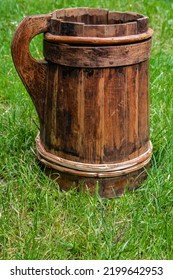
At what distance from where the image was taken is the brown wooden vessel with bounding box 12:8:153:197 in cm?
294

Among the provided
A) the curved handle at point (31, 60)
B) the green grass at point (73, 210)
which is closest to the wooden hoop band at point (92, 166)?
the green grass at point (73, 210)

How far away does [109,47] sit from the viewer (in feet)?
9.53

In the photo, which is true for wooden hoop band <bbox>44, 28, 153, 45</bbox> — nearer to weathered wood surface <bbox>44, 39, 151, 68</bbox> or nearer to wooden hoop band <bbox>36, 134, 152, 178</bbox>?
weathered wood surface <bbox>44, 39, 151, 68</bbox>

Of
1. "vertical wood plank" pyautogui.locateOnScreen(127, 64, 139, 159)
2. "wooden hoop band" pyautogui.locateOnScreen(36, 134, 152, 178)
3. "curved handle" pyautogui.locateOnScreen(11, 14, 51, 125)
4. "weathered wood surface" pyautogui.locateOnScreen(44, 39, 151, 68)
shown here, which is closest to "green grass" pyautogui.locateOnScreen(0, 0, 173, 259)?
"wooden hoop band" pyautogui.locateOnScreen(36, 134, 152, 178)

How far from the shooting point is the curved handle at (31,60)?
3090 mm

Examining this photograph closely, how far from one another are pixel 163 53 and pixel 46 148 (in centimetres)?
269

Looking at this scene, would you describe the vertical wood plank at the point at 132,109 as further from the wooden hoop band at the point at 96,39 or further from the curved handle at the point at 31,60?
the curved handle at the point at 31,60

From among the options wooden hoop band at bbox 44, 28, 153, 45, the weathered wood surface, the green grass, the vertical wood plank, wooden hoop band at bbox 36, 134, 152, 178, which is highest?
wooden hoop band at bbox 44, 28, 153, 45

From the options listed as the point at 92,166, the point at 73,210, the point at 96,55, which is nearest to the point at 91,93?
the point at 96,55

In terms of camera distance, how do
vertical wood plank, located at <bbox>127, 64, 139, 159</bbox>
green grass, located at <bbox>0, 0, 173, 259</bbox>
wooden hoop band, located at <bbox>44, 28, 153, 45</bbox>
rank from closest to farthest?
green grass, located at <bbox>0, 0, 173, 259</bbox> → wooden hoop band, located at <bbox>44, 28, 153, 45</bbox> → vertical wood plank, located at <bbox>127, 64, 139, 159</bbox>

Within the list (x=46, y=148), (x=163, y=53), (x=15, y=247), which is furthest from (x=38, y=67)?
(x=163, y=53)

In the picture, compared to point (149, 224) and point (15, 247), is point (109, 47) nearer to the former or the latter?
point (149, 224)

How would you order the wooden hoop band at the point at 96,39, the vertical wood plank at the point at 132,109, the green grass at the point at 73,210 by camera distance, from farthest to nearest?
the vertical wood plank at the point at 132,109
the wooden hoop band at the point at 96,39
the green grass at the point at 73,210

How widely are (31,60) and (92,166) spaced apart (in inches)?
28.4
